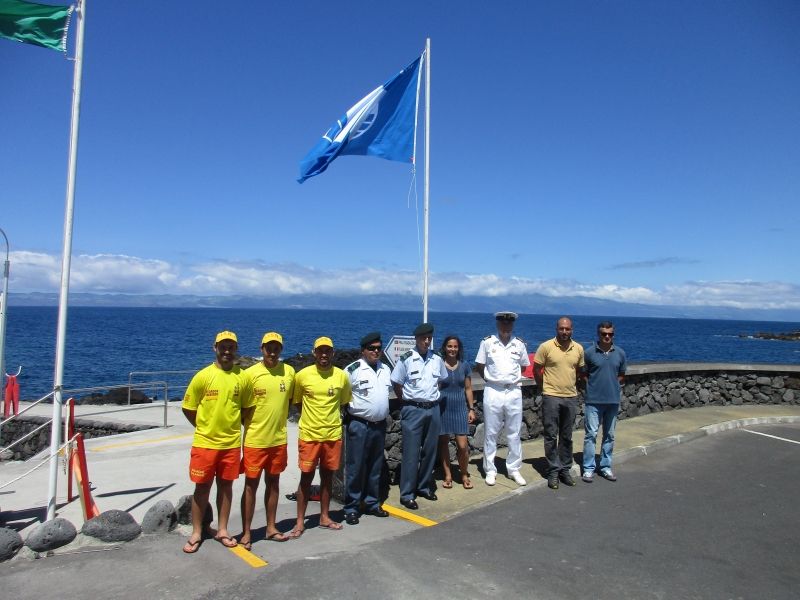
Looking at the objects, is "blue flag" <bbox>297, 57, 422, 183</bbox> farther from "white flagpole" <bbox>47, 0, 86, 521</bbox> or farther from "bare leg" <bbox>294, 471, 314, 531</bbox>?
"bare leg" <bbox>294, 471, 314, 531</bbox>

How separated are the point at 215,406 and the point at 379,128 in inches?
208

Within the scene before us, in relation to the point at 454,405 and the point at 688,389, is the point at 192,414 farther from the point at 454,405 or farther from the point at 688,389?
the point at 688,389

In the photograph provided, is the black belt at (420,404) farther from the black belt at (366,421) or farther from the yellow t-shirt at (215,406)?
the yellow t-shirt at (215,406)

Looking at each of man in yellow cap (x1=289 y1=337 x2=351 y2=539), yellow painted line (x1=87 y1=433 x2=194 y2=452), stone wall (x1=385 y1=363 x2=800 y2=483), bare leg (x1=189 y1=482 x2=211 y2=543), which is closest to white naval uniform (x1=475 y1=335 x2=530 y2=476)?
stone wall (x1=385 y1=363 x2=800 y2=483)

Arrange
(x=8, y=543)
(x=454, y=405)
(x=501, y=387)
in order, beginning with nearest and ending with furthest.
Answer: (x=8, y=543), (x=454, y=405), (x=501, y=387)

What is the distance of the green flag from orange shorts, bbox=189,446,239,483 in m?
4.32

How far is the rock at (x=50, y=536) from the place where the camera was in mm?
4699

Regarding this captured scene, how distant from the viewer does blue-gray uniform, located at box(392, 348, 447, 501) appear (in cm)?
600

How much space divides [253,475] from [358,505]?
1223mm

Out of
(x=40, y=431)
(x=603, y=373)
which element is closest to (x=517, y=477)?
(x=603, y=373)

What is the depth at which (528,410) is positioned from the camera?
352 inches

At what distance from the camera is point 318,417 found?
522 cm

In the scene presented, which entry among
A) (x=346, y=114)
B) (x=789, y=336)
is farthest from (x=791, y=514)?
(x=789, y=336)

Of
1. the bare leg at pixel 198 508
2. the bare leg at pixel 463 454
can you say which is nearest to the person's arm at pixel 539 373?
the bare leg at pixel 463 454
